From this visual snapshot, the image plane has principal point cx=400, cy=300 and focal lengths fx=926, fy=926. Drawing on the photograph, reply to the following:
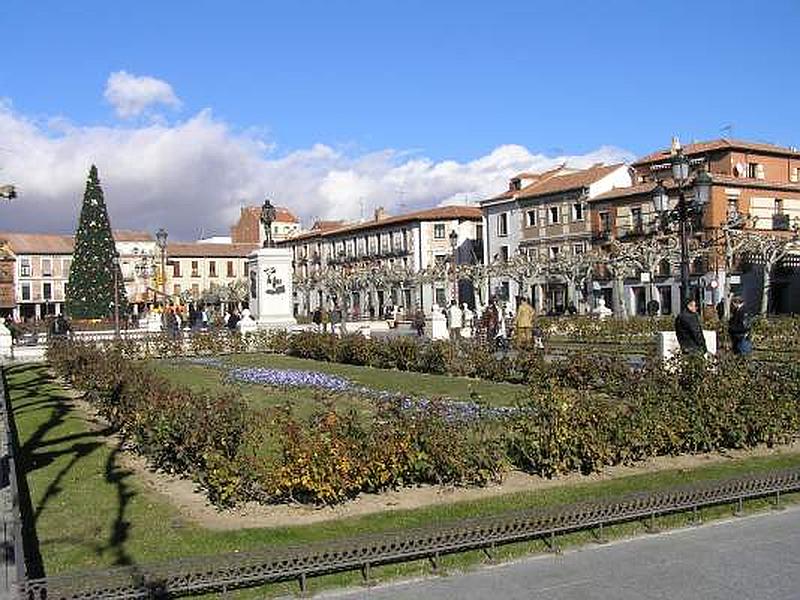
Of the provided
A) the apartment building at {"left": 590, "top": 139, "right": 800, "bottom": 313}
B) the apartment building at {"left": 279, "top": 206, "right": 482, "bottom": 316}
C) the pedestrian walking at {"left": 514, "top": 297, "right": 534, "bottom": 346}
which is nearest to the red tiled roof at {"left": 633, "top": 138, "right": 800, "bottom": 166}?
the apartment building at {"left": 590, "top": 139, "right": 800, "bottom": 313}

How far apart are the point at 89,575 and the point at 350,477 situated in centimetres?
293

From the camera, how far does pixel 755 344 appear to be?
81.2ft

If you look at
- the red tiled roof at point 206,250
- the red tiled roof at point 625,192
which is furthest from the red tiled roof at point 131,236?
the red tiled roof at point 625,192

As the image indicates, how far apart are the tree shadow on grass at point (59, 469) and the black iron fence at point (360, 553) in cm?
79

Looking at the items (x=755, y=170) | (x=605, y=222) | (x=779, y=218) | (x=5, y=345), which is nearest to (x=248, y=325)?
(x=5, y=345)

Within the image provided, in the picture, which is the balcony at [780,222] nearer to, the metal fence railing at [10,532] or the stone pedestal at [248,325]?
the stone pedestal at [248,325]

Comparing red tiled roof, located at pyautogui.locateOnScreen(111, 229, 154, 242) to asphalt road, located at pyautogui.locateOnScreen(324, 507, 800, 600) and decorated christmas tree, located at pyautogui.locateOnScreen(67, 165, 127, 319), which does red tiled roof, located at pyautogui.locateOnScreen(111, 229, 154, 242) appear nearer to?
decorated christmas tree, located at pyautogui.locateOnScreen(67, 165, 127, 319)

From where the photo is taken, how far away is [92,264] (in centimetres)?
6234

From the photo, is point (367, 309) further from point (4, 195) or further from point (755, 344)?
point (4, 195)

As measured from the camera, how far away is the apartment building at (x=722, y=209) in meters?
51.7

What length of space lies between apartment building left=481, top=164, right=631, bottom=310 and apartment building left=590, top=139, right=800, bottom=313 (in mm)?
1571

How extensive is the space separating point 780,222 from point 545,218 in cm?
1608

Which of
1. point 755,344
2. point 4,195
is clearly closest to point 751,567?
point 4,195

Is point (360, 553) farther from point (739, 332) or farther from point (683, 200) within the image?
point (683, 200)
